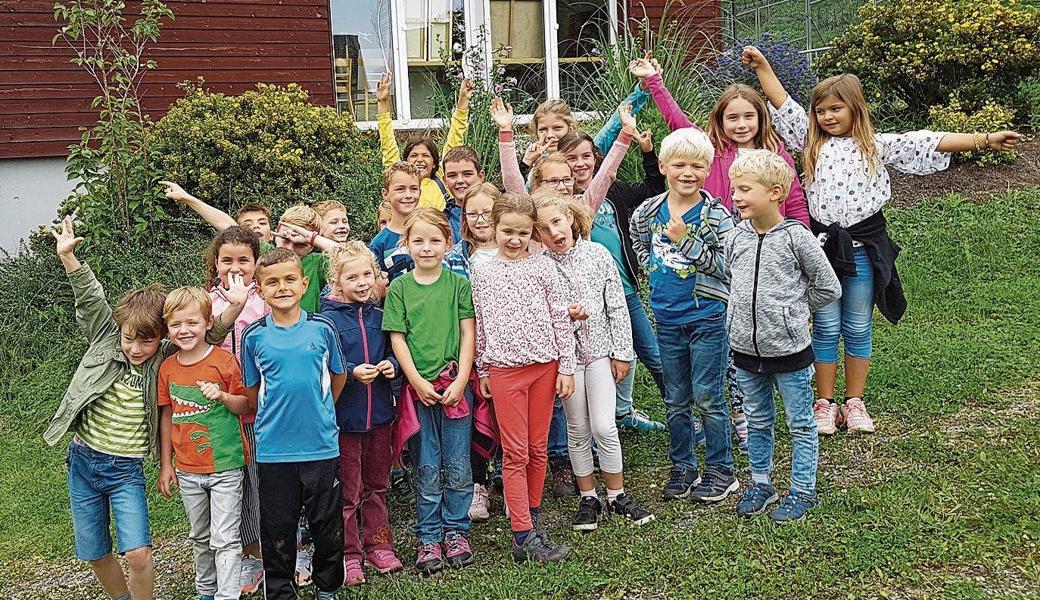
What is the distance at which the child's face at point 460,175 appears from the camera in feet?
15.7

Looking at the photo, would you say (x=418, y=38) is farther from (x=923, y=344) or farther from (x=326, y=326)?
(x=326, y=326)

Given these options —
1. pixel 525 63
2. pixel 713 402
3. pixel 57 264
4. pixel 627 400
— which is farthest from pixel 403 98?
pixel 713 402

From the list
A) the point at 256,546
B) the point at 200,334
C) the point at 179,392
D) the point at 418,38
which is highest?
the point at 418,38

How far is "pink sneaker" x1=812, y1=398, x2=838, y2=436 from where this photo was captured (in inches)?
195

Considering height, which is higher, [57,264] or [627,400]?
[57,264]

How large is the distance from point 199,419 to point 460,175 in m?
1.88

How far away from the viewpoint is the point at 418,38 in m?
11.4

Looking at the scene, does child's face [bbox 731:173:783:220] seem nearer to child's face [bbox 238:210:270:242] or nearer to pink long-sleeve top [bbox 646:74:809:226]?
pink long-sleeve top [bbox 646:74:809:226]

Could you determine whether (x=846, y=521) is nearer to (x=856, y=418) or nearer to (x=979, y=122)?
(x=856, y=418)

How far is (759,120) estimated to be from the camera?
4711 millimetres

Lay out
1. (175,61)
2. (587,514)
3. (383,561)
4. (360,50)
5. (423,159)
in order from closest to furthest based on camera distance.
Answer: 1. (383,561)
2. (587,514)
3. (423,159)
4. (175,61)
5. (360,50)

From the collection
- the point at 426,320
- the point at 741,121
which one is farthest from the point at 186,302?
the point at 741,121

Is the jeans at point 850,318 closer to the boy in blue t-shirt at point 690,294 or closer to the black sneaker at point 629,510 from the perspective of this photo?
the boy in blue t-shirt at point 690,294

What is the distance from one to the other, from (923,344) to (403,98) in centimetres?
725
